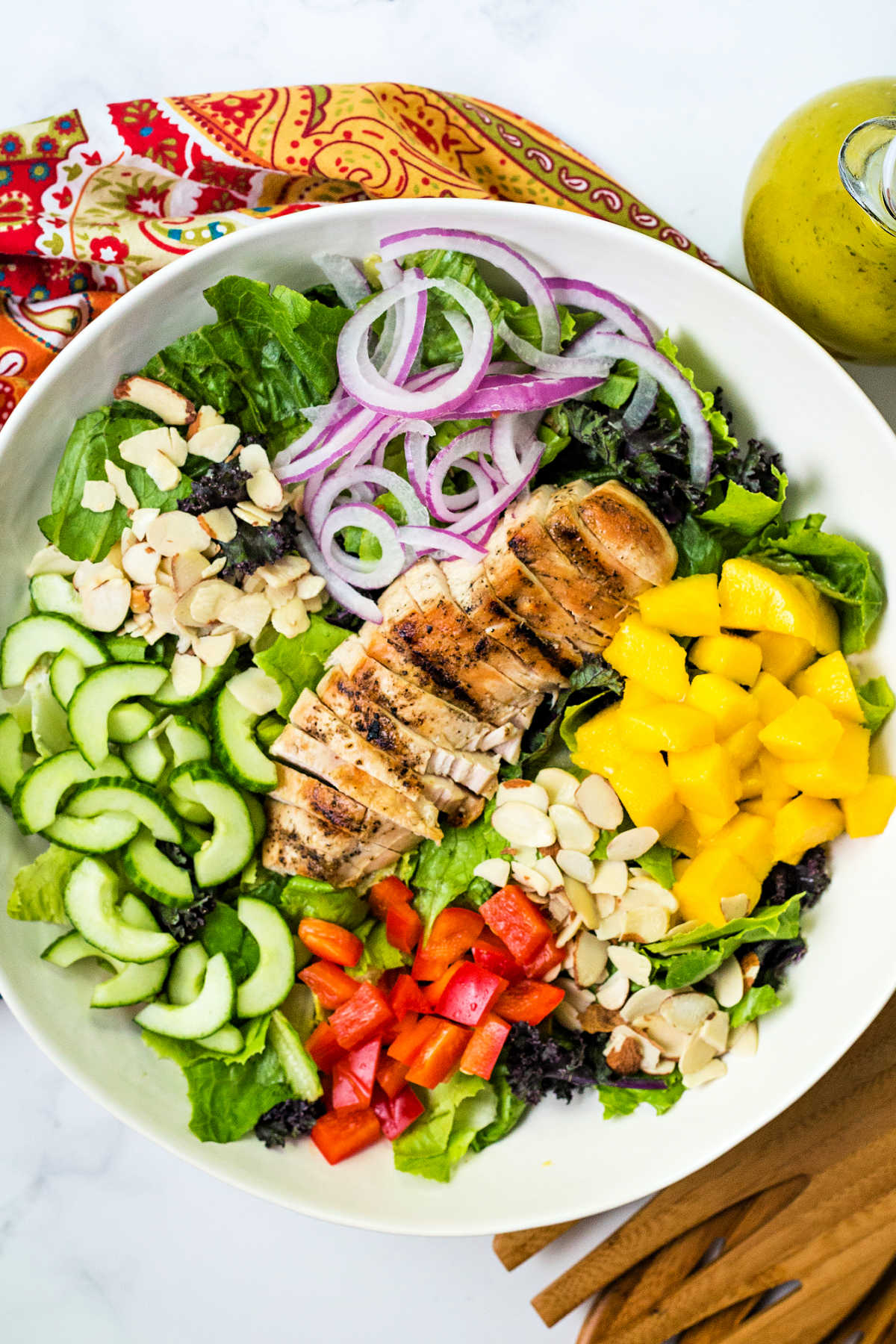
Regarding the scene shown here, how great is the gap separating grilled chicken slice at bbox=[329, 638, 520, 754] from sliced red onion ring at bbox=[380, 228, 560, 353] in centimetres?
97

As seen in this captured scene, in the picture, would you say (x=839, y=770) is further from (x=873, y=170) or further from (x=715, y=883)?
(x=873, y=170)

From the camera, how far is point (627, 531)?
8.00 ft

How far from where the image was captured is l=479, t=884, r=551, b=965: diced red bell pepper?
262 cm

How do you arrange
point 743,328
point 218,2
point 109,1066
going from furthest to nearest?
point 218,2 < point 109,1066 < point 743,328

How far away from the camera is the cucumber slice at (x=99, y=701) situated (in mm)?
2494

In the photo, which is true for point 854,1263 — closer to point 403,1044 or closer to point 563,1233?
point 563,1233

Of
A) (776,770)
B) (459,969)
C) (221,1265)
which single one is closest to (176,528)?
(459,969)

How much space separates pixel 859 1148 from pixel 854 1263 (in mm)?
289

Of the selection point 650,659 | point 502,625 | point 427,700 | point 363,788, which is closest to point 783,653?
point 650,659

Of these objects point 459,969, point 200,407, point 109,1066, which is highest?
point 200,407

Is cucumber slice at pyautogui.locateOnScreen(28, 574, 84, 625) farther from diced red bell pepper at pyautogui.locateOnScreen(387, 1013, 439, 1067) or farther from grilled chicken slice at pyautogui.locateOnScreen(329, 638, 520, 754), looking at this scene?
diced red bell pepper at pyautogui.locateOnScreen(387, 1013, 439, 1067)

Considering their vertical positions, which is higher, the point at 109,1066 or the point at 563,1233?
the point at 563,1233

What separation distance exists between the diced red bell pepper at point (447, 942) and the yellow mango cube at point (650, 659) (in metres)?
0.79

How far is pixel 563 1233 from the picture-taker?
294cm
